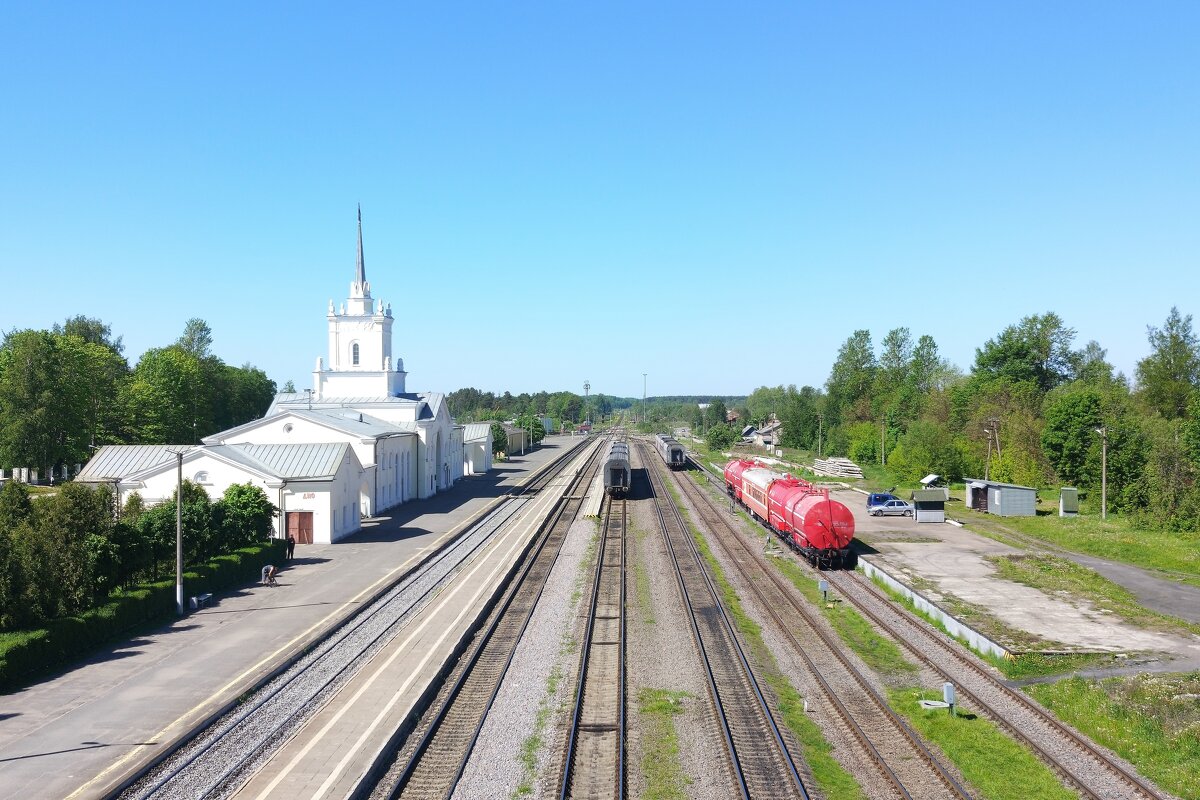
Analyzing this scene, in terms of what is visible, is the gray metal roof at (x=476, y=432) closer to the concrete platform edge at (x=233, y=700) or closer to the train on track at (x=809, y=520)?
the train on track at (x=809, y=520)

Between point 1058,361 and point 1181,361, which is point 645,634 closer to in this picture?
point 1181,361

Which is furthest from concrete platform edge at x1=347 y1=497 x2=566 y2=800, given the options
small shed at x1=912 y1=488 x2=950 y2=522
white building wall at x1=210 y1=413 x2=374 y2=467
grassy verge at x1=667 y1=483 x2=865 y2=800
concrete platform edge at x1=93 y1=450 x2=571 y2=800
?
small shed at x1=912 y1=488 x2=950 y2=522

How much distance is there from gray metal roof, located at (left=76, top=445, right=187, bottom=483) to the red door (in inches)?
285

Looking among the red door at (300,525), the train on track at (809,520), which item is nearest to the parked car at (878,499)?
the train on track at (809,520)

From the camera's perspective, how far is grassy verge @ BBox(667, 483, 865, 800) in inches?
547

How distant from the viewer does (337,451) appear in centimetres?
4125

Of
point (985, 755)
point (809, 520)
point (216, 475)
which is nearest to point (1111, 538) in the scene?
point (809, 520)

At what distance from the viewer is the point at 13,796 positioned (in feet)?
42.7

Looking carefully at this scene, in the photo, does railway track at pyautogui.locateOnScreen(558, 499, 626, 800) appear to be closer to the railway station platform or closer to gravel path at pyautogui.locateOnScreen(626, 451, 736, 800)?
gravel path at pyautogui.locateOnScreen(626, 451, 736, 800)

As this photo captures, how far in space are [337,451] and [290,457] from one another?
223 centimetres

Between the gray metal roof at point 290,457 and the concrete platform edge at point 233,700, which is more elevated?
the gray metal roof at point 290,457

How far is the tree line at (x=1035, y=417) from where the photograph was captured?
4797cm

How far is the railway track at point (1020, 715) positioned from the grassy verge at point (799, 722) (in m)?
3.70

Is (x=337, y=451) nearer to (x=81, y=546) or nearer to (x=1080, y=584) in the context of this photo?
(x=81, y=546)
